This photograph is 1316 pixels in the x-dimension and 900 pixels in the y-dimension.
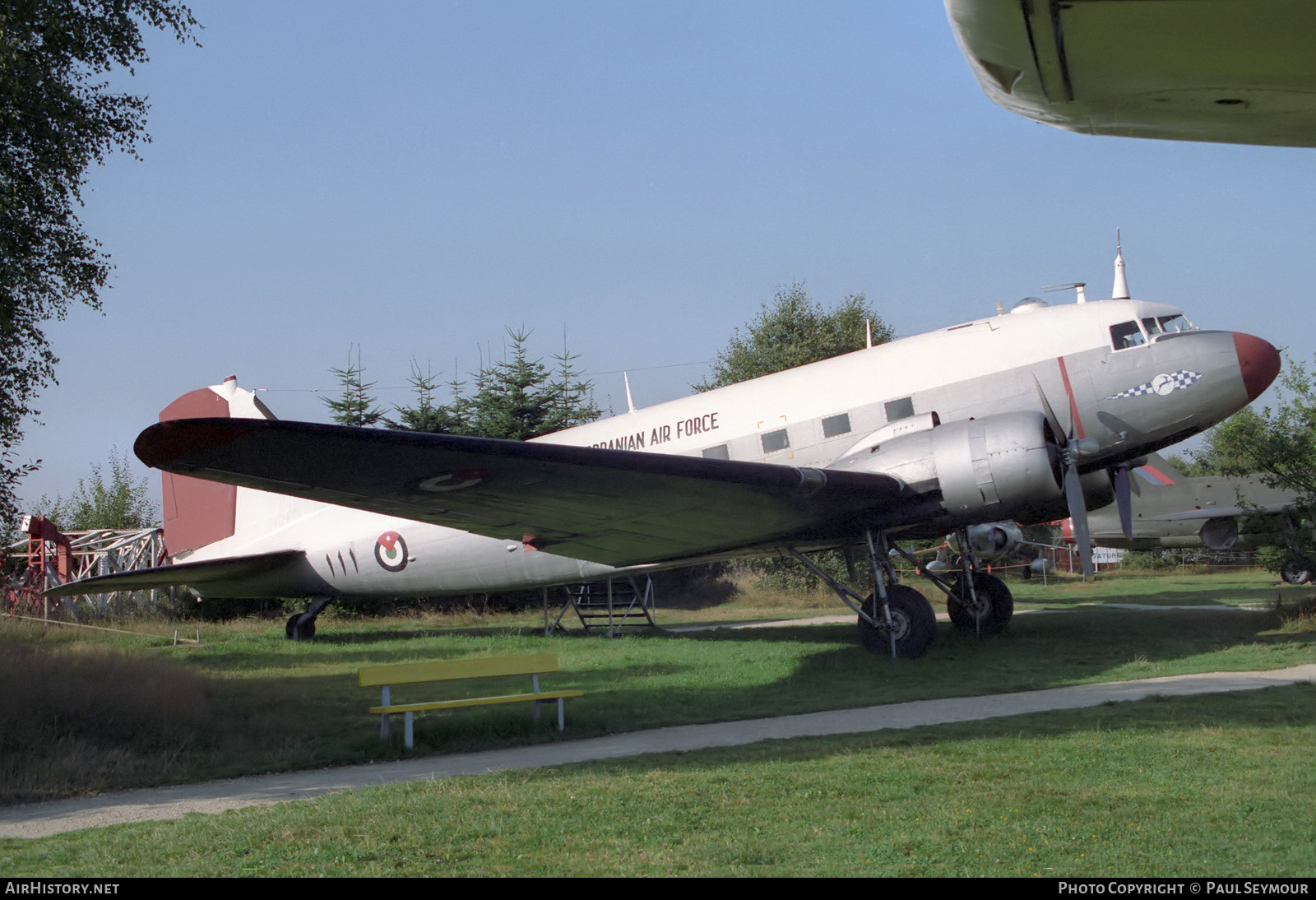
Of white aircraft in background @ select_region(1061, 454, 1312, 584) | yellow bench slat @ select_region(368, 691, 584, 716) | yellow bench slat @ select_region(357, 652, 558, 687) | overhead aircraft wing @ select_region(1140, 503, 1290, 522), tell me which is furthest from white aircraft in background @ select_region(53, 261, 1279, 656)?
overhead aircraft wing @ select_region(1140, 503, 1290, 522)

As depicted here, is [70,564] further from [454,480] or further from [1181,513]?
[1181,513]

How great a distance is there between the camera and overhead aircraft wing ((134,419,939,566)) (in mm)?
6824

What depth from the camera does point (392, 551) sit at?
49.2 ft

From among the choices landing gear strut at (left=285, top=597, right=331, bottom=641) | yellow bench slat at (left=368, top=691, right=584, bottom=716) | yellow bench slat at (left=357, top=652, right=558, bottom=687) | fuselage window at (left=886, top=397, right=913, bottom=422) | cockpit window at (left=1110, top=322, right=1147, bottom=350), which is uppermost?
cockpit window at (left=1110, top=322, right=1147, bottom=350)

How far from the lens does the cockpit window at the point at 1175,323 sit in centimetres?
1163

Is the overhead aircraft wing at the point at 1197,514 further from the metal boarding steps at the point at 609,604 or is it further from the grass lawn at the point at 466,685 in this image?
the metal boarding steps at the point at 609,604

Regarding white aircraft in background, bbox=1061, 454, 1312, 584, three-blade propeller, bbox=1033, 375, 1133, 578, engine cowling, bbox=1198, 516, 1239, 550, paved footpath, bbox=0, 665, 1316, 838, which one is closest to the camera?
paved footpath, bbox=0, 665, 1316, 838

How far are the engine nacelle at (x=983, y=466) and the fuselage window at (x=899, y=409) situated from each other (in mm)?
993

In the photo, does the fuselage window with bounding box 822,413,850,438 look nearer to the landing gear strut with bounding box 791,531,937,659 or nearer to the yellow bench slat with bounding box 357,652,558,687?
the landing gear strut with bounding box 791,531,937,659

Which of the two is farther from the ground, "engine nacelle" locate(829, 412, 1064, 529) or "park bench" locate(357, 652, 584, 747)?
"engine nacelle" locate(829, 412, 1064, 529)

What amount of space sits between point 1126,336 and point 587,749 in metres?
8.23

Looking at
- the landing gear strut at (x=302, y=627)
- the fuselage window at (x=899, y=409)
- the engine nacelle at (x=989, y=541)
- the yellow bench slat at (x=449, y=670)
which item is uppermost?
the fuselage window at (x=899, y=409)

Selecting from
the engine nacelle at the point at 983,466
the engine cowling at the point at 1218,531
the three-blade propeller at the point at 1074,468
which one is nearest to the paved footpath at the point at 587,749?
the three-blade propeller at the point at 1074,468

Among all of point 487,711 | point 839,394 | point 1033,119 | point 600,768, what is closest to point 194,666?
point 487,711
